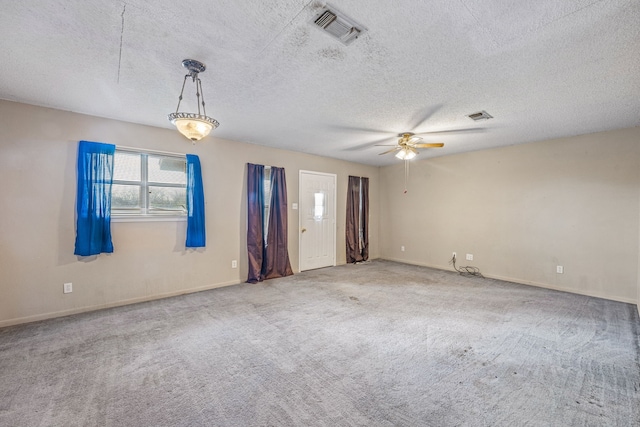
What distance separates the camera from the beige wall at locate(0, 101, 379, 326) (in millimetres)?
3074

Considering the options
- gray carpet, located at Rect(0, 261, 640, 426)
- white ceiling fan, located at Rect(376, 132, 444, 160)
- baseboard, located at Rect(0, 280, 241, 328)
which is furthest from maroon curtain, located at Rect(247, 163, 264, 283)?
white ceiling fan, located at Rect(376, 132, 444, 160)

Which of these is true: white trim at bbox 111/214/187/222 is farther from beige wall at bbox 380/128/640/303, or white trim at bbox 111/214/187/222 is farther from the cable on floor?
the cable on floor

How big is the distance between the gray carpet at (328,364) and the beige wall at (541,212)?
2.26 ft

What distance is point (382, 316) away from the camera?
3344 millimetres

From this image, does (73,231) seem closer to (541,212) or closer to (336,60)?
(336,60)

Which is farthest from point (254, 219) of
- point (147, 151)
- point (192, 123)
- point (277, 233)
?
point (192, 123)

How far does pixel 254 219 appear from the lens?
484cm

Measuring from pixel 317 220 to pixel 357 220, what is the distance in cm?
126

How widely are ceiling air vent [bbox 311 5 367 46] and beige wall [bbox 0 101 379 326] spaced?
10.6 feet

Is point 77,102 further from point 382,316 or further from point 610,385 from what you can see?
point 610,385

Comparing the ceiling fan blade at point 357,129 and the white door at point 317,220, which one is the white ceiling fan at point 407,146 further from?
the white door at point 317,220

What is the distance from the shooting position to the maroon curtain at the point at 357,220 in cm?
659

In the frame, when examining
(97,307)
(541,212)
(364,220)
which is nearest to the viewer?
(97,307)

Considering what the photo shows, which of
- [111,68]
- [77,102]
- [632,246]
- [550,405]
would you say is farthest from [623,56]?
[77,102]
